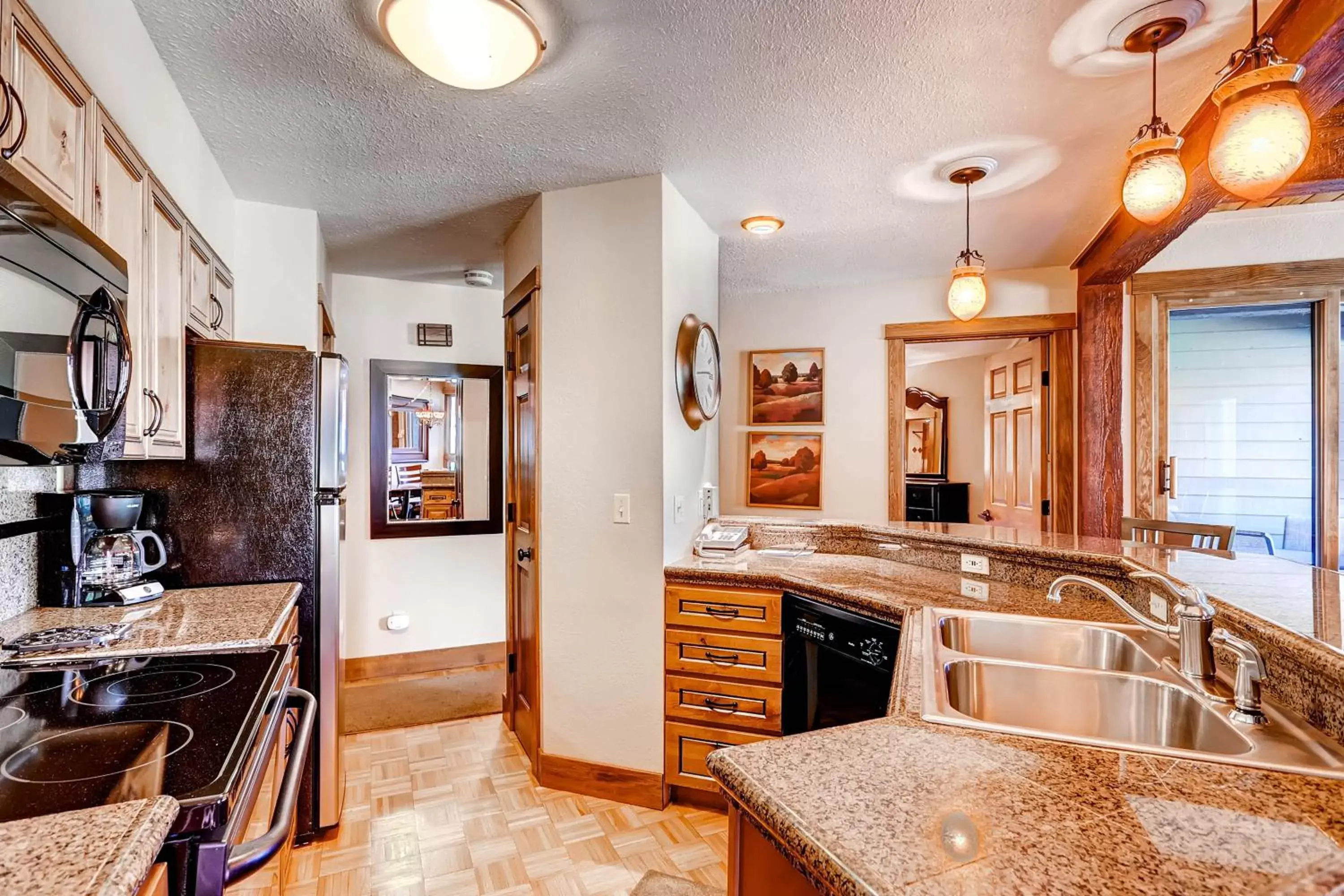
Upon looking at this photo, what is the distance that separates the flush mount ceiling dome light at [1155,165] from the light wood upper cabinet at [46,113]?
2.28 metres

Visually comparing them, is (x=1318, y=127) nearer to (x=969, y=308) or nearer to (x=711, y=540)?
(x=969, y=308)

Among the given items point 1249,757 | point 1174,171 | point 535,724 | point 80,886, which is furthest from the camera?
point 535,724

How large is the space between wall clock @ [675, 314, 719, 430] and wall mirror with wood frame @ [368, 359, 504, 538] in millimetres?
1636

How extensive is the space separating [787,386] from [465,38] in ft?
10.2

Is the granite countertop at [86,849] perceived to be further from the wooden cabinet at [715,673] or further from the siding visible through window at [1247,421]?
the siding visible through window at [1247,421]

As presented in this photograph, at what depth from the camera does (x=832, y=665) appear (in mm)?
2230

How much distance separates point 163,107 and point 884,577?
2.65 m

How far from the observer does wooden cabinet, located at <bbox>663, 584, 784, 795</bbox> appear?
2.46m

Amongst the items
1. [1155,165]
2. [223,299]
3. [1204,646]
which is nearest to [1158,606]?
[1204,646]

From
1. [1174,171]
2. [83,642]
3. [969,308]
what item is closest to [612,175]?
[969,308]

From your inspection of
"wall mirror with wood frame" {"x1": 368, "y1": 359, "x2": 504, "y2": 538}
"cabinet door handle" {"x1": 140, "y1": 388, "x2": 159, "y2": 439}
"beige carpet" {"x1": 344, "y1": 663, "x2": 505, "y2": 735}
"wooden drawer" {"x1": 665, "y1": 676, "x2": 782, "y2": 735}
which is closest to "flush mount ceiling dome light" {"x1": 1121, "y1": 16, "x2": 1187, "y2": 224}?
"wooden drawer" {"x1": 665, "y1": 676, "x2": 782, "y2": 735}

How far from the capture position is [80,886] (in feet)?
2.14

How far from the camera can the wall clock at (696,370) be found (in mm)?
2688

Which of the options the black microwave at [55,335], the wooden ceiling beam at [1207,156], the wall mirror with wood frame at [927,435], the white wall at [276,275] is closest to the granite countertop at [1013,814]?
the black microwave at [55,335]
